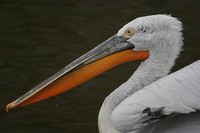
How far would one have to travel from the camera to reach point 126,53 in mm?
4996

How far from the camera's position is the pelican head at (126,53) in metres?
4.90

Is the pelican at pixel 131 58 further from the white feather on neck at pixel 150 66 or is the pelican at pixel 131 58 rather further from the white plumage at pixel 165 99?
the white plumage at pixel 165 99

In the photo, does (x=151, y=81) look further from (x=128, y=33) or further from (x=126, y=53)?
(x=128, y=33)

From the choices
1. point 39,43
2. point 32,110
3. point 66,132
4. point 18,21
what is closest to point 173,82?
point 66,132

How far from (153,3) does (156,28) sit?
14.4 ft

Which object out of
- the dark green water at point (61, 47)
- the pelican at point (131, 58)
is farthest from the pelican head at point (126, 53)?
the dark green water at point (61, 47)

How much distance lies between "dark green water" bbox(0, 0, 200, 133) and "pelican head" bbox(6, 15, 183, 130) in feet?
3.82

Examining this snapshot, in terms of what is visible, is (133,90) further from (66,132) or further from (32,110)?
(32,110)

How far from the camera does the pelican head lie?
4.90 m

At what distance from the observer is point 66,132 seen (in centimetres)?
605

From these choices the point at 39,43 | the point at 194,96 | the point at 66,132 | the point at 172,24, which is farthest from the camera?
the point at 39,43

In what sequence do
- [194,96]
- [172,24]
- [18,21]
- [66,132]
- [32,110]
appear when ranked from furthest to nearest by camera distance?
[18,21] < [32,110] < [66,132] < [172,24] < [194,96]

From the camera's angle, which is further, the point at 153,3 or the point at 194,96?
the point at 153,3

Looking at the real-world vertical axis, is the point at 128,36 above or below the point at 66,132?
above
